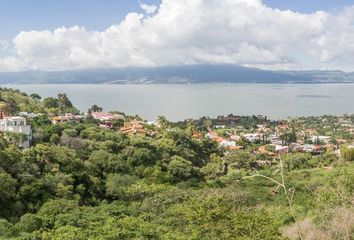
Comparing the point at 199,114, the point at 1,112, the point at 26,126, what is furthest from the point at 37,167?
the point at 199,114

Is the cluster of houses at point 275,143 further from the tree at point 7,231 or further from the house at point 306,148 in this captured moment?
the tree at point 7,231

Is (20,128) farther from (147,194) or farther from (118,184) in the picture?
(147,194)

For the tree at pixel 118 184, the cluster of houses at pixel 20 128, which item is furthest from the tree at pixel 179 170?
the cluster of houses at pixel 20 128

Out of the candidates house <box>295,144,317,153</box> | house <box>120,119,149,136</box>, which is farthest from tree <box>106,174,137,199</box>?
house <box>295,144,317,153</box>

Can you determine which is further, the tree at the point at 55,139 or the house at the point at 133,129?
the house at the point at 133,129

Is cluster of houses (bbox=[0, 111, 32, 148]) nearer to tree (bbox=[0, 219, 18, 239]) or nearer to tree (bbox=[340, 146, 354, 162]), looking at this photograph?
tree (bbox=[0, 219, 18, 239])

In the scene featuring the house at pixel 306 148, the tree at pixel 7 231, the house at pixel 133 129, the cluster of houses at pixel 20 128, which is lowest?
the house at pixel 306 148
